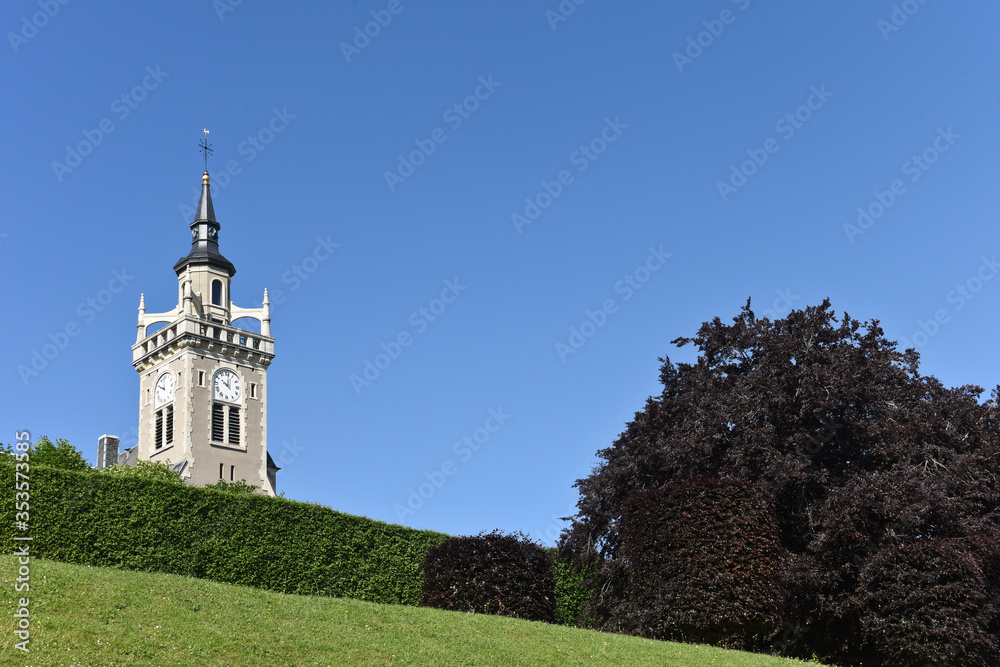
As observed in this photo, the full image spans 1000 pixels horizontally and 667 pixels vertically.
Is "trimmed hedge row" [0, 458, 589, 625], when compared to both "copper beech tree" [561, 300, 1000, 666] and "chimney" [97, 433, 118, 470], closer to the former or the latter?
"copper beech tree" [561, 300, 1000, 666]

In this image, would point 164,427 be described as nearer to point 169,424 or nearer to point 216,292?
point 169,424

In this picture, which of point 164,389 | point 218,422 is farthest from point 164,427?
point 218,422

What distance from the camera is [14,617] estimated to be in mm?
13312

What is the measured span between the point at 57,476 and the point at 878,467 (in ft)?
66.8

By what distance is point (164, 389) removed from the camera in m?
60.9

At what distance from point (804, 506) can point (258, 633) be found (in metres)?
15.7

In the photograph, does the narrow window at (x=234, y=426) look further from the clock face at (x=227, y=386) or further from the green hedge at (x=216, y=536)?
the green hedge at (x=216, y=536)

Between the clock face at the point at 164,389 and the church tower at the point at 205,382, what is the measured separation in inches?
2.5

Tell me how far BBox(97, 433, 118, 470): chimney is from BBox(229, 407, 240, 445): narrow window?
2100 cm

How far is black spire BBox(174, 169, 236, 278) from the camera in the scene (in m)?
65.7

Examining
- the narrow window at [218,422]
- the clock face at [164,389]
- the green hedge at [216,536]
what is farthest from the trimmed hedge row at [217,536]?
the clock face at [164,389]

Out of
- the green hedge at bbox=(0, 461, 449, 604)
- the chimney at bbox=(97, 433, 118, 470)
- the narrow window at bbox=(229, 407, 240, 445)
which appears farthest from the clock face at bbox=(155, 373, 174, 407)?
the green hedge at bbox=(0, 461, 449, 604)

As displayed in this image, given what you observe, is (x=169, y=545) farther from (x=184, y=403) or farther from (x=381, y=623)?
(x=184, y=403)

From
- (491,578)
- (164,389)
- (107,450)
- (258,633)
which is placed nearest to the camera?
(258,633)
